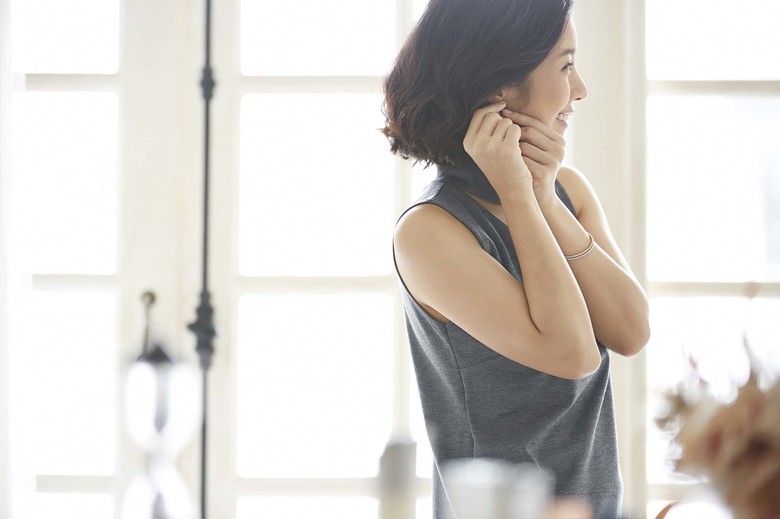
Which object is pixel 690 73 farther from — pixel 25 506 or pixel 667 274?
pixel 25 506

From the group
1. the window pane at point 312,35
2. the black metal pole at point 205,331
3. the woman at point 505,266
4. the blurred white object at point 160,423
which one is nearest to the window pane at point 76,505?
the black metal pole at point 205,331

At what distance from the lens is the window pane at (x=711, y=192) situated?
155 centimetres

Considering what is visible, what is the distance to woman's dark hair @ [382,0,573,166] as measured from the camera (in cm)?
99

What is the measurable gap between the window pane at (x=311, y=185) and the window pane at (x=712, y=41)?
0.61 meters

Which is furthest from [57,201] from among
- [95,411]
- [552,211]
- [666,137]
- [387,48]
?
[666,137]

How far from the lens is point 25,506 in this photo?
1.53m

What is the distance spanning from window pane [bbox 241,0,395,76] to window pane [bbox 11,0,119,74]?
0.91ft

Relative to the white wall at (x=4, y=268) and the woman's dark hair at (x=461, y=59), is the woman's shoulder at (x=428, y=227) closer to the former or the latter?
the woman's dark hair at (x=461, y=59)

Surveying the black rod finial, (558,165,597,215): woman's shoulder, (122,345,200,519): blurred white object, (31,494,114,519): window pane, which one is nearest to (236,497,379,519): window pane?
(31,494,114,519): window pane

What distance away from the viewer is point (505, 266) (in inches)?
40.8

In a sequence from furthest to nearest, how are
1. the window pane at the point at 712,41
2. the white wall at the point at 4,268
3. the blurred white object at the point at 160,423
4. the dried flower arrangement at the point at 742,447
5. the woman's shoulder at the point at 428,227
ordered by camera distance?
1. the window pane at the point at 712,41
2. the white wall at the point at 4,268
3. the woman's shoulder at the point at 428,227
4. the blurred white object at the point at 160,423
5. the dried flower arrangement at the point at 742,447

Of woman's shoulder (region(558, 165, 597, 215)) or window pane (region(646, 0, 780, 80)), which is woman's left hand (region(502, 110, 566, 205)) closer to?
woman's shoulder (region(558, 165, 597, 215))

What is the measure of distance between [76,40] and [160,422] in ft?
3.26

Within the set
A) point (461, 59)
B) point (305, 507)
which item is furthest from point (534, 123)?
point (305, 507)
